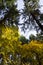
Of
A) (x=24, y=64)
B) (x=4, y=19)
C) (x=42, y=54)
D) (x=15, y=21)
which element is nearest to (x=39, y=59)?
(x=42, y=54)

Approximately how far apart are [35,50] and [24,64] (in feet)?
9.83

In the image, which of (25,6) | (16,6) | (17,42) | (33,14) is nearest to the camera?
(33,14)

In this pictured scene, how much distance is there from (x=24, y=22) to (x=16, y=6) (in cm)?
220

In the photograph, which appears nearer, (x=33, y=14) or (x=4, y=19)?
(x=33, y=14)

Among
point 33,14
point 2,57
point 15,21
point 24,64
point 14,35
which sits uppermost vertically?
point 33,14

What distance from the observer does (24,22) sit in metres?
24.0

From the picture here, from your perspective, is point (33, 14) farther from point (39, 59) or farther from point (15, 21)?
point (39, 59)

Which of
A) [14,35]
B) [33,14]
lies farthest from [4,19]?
[14,35]

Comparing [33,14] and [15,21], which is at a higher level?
[33,14]

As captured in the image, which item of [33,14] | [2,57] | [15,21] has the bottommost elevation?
[2,57]

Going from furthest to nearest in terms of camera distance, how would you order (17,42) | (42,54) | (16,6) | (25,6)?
1. (17,42)
2. (42,54)
3. (16,6)
4. (25,6)

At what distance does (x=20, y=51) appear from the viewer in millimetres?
33312

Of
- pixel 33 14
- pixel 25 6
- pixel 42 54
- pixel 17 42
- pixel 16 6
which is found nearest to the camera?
pixel 33 14

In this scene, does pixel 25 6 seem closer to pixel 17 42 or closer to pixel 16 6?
pixel 16 6
